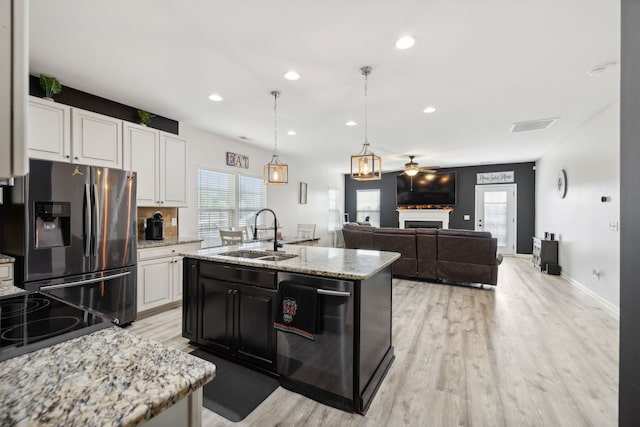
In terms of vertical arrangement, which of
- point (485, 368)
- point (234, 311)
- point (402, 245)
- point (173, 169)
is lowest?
point (485, 368)

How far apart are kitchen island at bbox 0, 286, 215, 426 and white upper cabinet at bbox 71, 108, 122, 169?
119 inches

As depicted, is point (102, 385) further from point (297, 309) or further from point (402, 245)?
point (402, 245)

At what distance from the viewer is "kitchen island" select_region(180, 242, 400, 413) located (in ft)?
6.13

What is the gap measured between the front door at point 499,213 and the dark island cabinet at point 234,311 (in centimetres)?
803

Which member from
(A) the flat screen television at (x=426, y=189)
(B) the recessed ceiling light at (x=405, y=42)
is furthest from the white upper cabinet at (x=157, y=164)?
(A) the flat screen television at (x=426, y=189)

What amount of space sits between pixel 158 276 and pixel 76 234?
40.8 inches

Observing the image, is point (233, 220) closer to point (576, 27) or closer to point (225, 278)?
point (225, 278)

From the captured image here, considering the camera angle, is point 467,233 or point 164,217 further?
point 467,233

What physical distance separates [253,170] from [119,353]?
214 inches

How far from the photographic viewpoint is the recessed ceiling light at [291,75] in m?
2.91

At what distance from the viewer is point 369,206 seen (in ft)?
33.8

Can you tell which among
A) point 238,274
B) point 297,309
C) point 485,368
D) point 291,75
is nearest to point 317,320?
point 297,309

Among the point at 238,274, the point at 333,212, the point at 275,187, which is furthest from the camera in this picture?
the point at 333,212

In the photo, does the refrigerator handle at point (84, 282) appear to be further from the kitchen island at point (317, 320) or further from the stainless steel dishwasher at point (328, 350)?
the stainless steel dishwasher at point (328, 350)
